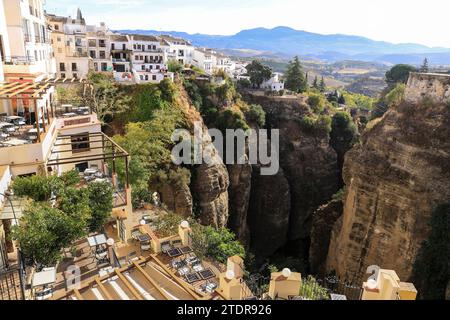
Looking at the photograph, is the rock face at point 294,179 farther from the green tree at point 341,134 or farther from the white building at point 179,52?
the white building at point 179,52

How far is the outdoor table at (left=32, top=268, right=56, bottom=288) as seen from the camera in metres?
11.7

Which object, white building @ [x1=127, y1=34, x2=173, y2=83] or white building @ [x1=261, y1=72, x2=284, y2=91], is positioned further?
white building @ [x1=261, y1=72, x2=284, y2=91]

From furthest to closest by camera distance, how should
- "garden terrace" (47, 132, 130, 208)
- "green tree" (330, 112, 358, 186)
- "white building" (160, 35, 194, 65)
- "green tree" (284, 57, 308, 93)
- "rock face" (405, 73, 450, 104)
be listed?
"green tree" (284, 57, 308, 93) → "white building" (160, 35, 194, 65) → "green tree" (330, 112, 358, 186) → "rock face" (405, 73, 450, 104) → "garden terrace" (47, 132, 130, 208)

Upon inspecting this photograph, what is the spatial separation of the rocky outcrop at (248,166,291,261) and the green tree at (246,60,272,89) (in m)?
20.4

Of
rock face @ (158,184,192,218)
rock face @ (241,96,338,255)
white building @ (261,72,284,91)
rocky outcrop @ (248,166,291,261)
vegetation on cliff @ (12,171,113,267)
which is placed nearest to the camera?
vegetation on cliff @ (12,171,113,267)

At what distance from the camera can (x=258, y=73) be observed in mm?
61719

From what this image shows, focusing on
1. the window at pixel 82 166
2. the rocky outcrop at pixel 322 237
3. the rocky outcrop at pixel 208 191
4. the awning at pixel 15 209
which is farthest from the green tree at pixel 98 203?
the rocky outcrop at pixel 322 237

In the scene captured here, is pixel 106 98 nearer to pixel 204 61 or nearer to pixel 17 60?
pixel 17 60

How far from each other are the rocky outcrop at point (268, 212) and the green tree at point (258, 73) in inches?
801

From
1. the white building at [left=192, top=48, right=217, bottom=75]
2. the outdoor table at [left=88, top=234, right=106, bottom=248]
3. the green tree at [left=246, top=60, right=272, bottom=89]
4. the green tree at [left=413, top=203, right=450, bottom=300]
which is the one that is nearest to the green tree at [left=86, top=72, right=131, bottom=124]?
the outdoor table at [left=88, top=234, right=106, bottom=248]

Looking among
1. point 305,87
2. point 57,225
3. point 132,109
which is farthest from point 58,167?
point 305,87

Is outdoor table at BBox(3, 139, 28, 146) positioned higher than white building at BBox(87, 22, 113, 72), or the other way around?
white building at BBox(87, 22, 113, 72)

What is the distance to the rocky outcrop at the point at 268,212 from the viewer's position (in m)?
48.8

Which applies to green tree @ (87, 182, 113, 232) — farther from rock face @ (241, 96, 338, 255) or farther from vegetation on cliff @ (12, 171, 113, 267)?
rock face @ (241, 96, 338, 255)
